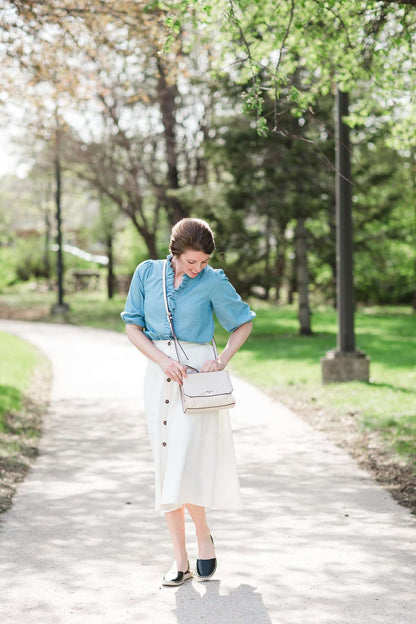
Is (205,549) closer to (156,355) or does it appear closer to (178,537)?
(178,537)

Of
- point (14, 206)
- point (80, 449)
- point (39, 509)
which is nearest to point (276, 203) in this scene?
point (80, 449)

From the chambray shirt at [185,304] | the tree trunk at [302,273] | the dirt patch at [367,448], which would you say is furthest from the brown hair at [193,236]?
the tree trunk at [302,273]

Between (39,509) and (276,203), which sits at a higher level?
(276,203)

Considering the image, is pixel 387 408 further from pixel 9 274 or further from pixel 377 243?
pixel 9 274

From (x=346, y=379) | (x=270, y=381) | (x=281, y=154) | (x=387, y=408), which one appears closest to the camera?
(x=387, y=408)

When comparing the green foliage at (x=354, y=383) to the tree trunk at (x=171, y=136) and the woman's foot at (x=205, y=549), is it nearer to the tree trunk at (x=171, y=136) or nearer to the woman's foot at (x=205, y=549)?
the woman's foot at (x=205, y=549)

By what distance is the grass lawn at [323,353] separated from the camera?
980 cm

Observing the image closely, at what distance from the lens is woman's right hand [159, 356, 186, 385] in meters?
4.39

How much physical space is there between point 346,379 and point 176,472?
323 inches

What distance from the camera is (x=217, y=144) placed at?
20.5 metres

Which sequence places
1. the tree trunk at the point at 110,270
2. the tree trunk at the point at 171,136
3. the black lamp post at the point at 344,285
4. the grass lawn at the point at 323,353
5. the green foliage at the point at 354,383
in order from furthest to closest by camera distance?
the tree trunk at the point at 110,270 → the tree trunk at the point at 171,136 → the black lamp post at the point at 344,285 → the grass lawn at the point at 323,353 → the green foliage at the point at 354,383

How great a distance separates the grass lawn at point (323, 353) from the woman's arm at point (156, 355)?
3.75m

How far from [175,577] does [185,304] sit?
144cm

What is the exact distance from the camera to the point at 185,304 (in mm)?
4535
